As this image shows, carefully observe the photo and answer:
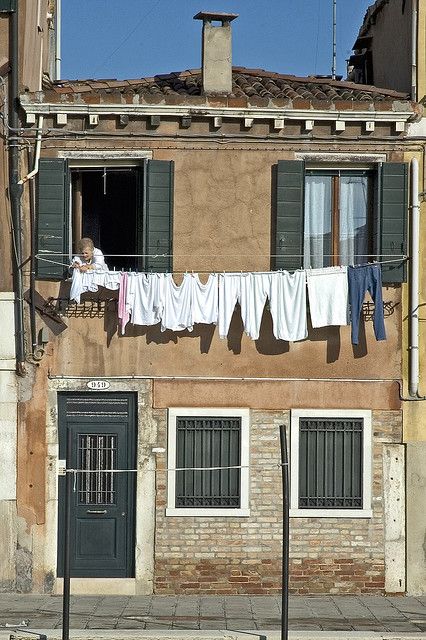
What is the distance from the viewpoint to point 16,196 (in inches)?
647

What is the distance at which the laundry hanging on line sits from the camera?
16344 mm

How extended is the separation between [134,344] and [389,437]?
12.0 feet

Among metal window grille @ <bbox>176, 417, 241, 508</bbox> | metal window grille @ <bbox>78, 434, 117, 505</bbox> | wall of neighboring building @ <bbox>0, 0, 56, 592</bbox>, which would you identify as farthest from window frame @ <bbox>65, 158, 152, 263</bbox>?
metal window grille @ <bbox>176, 417, 241, 508</bbox>

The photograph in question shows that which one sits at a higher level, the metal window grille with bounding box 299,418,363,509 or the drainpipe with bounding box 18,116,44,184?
the drainpipe with bounding box 18,116,44,184

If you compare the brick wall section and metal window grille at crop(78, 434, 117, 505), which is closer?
the brick wall section

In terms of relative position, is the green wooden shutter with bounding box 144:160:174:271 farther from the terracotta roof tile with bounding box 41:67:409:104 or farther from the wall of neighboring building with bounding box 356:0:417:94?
Answer: the wall of neighboring building with bounding box 356:0:417:94

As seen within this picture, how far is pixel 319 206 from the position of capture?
17.1 meters

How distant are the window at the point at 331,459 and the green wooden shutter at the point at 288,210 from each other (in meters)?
2.12

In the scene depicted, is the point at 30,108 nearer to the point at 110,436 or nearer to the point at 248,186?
the point at 248,186

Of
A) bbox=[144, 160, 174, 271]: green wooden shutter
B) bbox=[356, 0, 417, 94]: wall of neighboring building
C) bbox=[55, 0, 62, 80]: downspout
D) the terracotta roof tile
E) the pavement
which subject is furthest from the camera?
bbox=[55, 0, 62, 80]: downspout

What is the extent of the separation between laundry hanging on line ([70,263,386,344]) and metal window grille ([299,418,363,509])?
1239mm

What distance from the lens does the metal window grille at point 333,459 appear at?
16766mm

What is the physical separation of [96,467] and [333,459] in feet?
10.5

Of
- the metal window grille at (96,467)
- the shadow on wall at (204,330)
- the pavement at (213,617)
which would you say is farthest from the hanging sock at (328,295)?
the pavement at (213,617)
